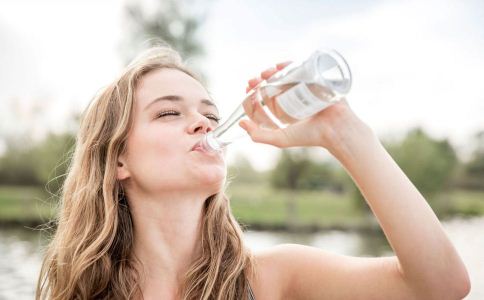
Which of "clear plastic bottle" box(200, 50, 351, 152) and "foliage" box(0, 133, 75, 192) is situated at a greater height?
"foliage" box(0, 133, 75, 192)

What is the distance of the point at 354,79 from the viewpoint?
1.28 m

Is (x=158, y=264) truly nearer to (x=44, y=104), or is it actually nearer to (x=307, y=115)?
(x=307, y=115)

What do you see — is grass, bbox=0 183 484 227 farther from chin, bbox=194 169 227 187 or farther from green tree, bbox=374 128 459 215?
chin, bbox=194 169 227 187

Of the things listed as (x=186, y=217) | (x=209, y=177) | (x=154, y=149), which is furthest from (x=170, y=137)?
(x=186, y=217)

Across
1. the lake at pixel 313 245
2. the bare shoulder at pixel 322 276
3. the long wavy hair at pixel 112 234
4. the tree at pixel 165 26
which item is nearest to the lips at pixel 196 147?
the long wavy hair at pixel 112 234

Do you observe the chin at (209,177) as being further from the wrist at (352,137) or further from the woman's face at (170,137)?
the wrist at (352,137)

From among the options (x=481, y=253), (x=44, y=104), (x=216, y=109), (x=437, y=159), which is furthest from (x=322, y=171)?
(x=216, y=109)

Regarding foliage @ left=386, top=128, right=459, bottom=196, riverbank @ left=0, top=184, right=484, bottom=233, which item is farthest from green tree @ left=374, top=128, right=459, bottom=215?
riverbank @ left=0, top=184, right=484, bottom=233

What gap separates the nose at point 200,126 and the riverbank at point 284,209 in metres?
18.6

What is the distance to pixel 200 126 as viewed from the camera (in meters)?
1.77

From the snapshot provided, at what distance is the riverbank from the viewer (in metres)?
21.5

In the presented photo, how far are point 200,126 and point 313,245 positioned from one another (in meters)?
17.5

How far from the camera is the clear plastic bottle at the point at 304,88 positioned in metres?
1.30

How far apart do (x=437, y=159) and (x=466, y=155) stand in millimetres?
2225
